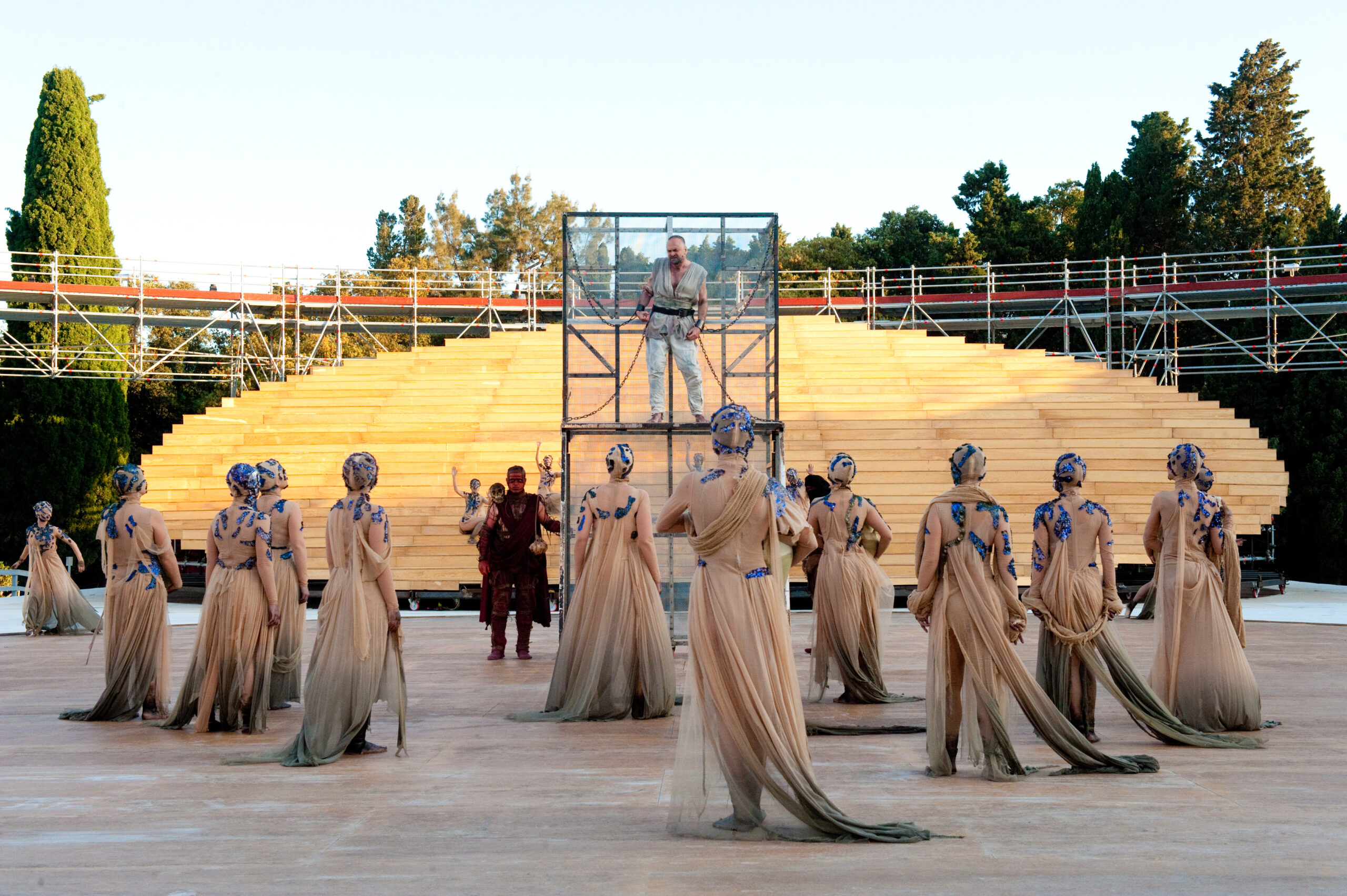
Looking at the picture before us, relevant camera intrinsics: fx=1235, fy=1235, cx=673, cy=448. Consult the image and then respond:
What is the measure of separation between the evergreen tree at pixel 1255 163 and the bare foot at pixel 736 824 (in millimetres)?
35869

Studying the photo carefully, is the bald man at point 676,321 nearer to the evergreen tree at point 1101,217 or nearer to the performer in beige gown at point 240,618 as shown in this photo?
the performer in beige gown at point 240,618

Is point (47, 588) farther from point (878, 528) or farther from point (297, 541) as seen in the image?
point (878, 528)

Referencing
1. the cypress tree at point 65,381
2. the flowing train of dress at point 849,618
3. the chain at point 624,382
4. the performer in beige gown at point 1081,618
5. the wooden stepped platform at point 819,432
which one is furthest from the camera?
the cypress tree at point 65,381

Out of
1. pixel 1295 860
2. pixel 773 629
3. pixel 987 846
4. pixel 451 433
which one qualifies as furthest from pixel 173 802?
pixel 451 433

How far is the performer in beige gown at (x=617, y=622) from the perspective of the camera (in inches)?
343

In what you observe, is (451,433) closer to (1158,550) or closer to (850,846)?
(1158,550)

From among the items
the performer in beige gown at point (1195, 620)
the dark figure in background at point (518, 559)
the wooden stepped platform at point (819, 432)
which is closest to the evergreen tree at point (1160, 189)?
the wooden stepped platform at point (819, 432)

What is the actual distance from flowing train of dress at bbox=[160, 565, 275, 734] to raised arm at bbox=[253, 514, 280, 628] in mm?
47

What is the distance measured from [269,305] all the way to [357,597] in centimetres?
2595

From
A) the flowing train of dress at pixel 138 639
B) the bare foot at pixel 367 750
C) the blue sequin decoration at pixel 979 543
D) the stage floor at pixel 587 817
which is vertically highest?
the blue sequin decoration at pixel 979 543

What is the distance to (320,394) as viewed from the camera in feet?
80.8

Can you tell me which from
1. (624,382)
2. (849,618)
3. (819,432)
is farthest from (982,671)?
(819,432)

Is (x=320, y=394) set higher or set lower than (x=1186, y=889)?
higher

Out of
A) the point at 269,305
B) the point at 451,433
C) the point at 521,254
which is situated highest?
the point at 521,254
